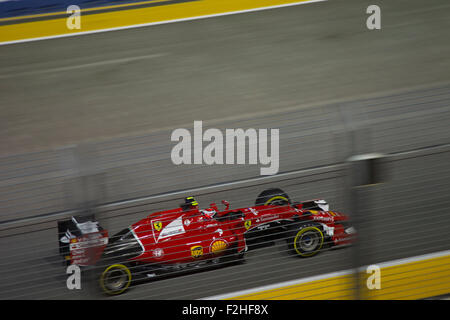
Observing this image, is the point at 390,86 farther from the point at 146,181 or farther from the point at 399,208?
the point at 146,181

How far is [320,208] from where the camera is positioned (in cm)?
315

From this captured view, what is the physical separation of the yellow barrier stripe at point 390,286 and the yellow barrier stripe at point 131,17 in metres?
9.91

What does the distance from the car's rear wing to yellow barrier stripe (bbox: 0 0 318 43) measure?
996 cm

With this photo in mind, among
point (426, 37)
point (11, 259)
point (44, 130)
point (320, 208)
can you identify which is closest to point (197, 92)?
point (44, 130)

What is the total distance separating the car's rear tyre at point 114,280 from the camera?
2.57 metres

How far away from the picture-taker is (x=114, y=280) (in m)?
2.66

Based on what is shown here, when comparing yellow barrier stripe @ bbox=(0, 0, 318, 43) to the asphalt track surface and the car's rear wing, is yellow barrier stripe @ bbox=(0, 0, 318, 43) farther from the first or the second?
the car's rear wing

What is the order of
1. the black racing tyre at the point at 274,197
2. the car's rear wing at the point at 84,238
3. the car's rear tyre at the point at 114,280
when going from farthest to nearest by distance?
the black racing tyre at the point at 274,197 < the car's rear tyre at the point at 114,280 < the car's rear wing at the point at 84,238

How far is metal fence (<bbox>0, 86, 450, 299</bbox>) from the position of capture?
2.48m

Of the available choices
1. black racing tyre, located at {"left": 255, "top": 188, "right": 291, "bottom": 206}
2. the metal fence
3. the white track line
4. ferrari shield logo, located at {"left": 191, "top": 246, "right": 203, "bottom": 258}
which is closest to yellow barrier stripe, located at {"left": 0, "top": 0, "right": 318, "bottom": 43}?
ferrari shield logo, located at {"left": 191, "top": 246, "right": 203, "bottom": 258}

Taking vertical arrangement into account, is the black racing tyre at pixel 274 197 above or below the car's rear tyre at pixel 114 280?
above

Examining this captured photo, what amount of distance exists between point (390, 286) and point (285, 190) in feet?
2.34

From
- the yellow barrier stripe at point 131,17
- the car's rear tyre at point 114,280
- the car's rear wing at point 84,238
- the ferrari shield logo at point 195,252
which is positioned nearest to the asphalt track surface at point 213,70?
the yellow barrier stripe at point 131,17

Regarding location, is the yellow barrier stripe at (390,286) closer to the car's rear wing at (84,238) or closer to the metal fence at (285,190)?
the metal fence at (285,190)
